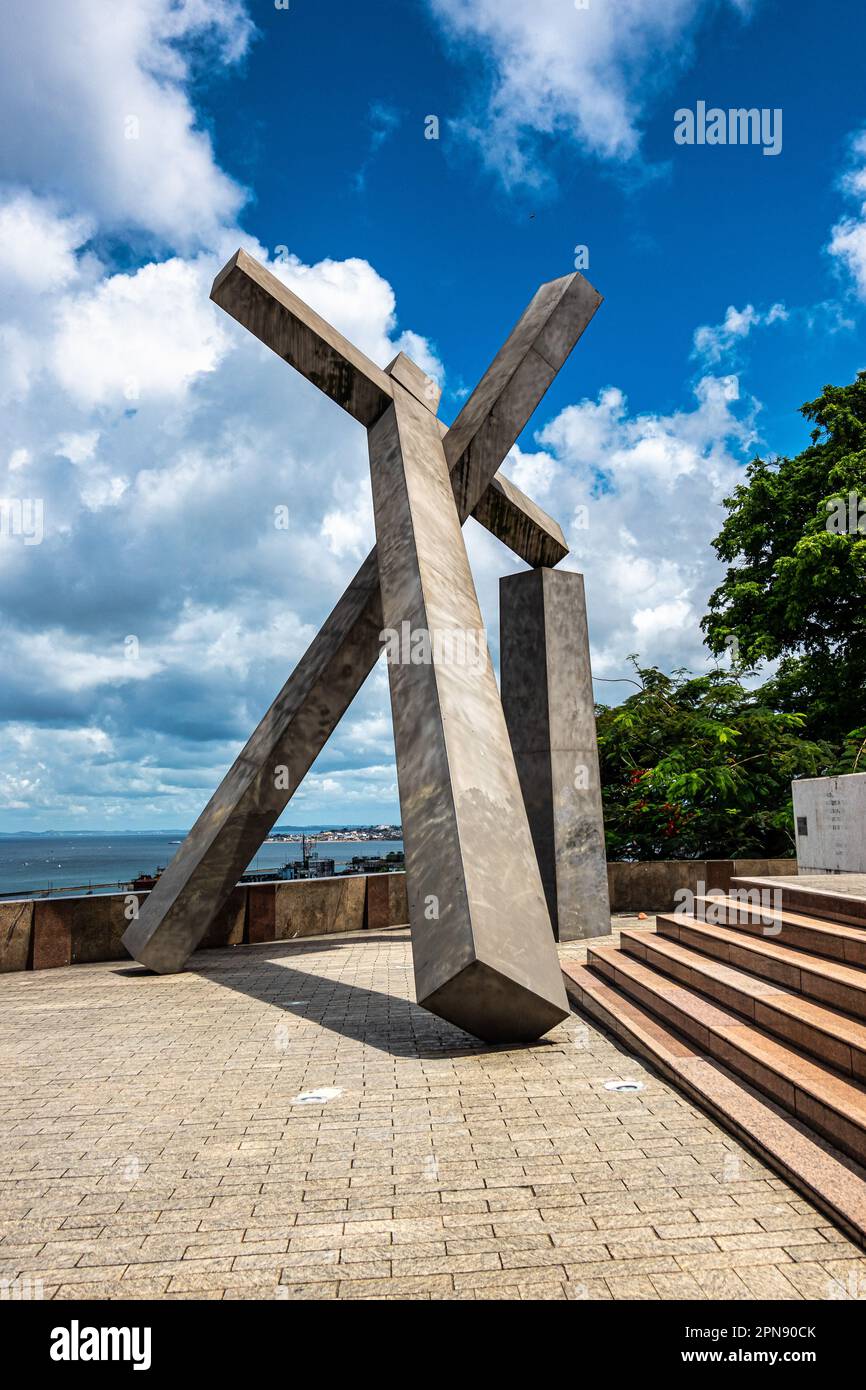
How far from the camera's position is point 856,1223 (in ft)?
12.3

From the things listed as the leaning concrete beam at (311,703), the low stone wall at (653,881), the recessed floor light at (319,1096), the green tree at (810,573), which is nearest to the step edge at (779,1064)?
the recessed floor light at (319,1096)

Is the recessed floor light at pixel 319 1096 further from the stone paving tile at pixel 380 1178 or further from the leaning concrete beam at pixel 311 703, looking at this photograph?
the leaning concrete beam at pixel 311 703

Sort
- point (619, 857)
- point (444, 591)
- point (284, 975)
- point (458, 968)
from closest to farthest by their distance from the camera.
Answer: point (458, 968), point (444, 591), point (284, 975), point (619, 857)

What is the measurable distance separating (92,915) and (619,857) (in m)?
12.0

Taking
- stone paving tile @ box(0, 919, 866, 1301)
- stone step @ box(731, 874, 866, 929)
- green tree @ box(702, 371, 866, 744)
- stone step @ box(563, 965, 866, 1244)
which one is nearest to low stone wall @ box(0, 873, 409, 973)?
stone paving tile @ box(0, 919, 866, 1301)

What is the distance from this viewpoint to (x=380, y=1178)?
4527mm

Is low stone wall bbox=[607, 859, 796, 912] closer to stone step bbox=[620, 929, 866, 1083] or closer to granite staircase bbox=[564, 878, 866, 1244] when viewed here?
granite staircase bbox=[564, 878, 866, 1244]

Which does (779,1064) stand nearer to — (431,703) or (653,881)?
(431,703)

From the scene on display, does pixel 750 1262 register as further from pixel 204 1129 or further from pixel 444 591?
pixel 444 591

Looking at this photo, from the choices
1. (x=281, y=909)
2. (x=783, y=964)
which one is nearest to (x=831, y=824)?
(x=783, y=964)

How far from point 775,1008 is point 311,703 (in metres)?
7.23

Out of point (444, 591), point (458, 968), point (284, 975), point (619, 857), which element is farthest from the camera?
point (619, 857)
